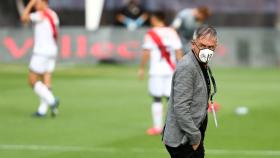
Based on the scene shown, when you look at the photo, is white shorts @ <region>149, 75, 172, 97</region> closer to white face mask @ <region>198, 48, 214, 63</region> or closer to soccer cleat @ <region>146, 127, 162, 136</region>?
soccer cleat @ <region>146, 127, 162, 136</region>

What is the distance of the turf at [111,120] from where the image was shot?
44.1ft

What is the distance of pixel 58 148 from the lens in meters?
13.5

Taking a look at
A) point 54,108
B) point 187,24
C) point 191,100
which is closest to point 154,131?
point 54,108

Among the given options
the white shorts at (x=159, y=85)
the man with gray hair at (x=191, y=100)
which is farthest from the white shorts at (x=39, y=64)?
the man with gray hair at (x=191, y=100)

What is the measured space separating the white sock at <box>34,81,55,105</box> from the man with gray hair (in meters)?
8.72

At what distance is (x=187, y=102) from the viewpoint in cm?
809

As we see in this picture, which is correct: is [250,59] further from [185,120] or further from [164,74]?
[185,120]

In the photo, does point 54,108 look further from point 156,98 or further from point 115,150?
point 115,150

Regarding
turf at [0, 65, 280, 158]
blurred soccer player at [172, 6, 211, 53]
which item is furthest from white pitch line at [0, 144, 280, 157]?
blurred soccer player at [172, 6, 211, 53]

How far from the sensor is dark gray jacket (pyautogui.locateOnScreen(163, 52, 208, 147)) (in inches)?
318

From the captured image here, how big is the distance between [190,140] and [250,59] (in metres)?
22.0

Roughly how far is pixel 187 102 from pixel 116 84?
623 inches

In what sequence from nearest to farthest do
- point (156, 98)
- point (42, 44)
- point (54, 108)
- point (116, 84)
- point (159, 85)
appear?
point (159, 85) < point (156, 98) < point (54, 108) < point (42, 44) < point (116, 84)

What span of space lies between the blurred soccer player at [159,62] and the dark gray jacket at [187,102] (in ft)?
21.8
